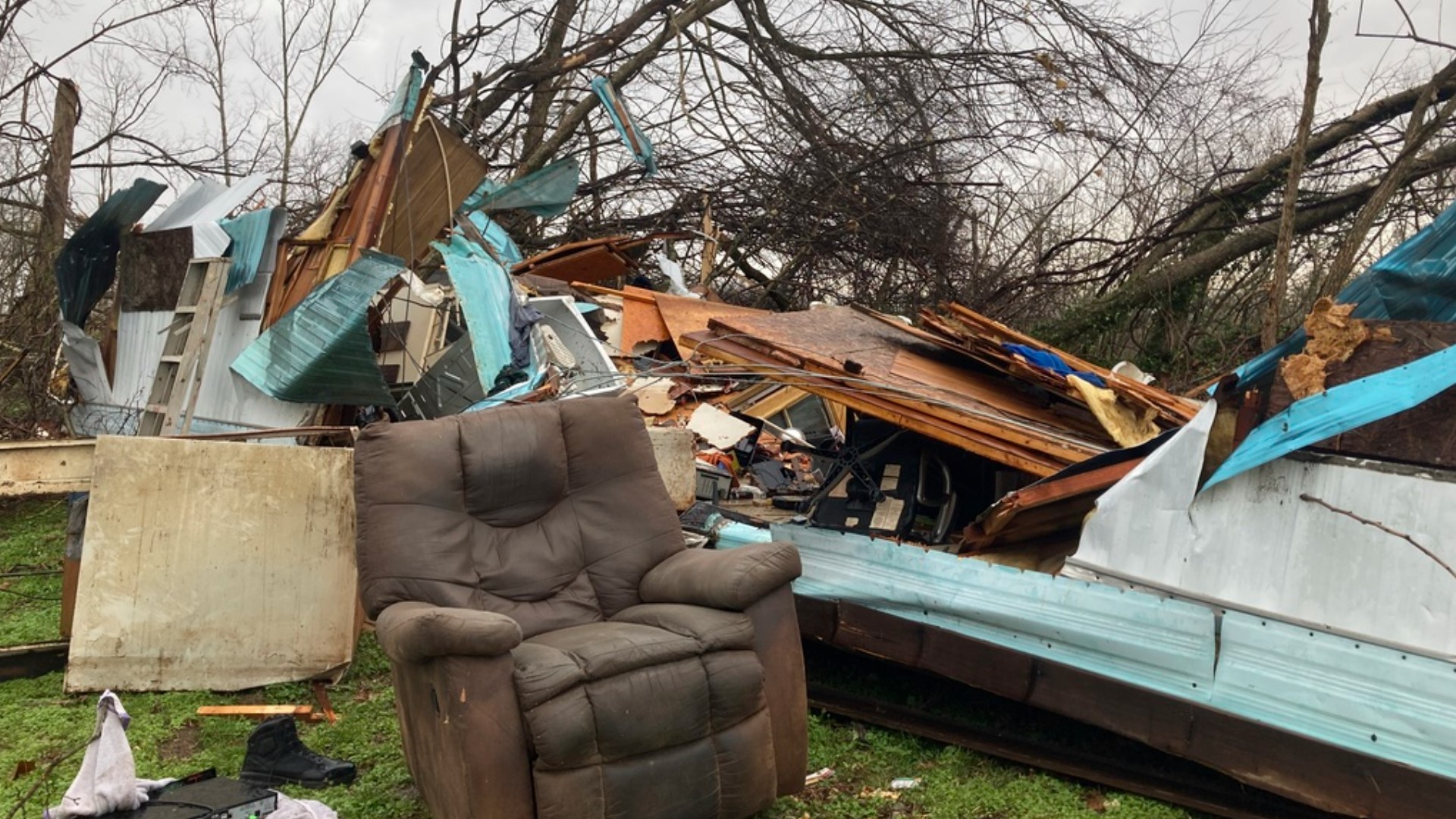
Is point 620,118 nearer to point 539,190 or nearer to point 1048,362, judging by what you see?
point 539,190

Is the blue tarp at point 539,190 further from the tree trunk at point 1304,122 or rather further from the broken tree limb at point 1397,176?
the broken tree limb at point 1397,176

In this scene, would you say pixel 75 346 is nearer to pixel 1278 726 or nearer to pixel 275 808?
pixel 275 808

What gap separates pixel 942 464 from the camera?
411cm

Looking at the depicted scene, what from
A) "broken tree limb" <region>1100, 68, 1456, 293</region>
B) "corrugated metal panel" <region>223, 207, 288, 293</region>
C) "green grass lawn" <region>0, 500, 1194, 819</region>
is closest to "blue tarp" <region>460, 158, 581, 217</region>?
"corrugated metal panel" <region>223, 207, 288, 293</region>

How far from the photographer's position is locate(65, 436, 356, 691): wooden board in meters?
3.90

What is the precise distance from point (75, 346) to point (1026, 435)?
506 cm

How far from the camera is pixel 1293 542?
9.53 feet

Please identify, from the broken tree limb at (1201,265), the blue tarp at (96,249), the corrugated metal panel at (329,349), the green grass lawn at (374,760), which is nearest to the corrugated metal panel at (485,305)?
the corrugated metal panel at (329,349)

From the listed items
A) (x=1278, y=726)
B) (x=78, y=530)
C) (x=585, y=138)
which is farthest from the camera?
(x=585, y=138)

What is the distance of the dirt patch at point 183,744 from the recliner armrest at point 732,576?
164cm

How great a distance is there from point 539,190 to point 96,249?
2.79 m

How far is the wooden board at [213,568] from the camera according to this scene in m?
3.90

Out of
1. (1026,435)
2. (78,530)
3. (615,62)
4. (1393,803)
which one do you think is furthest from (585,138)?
(1393,803)

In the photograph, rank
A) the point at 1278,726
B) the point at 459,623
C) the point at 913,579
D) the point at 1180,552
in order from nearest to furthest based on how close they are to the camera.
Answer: the point at 459,623, the point at 1278,726, the point at 1180,552, the point at 913,579
